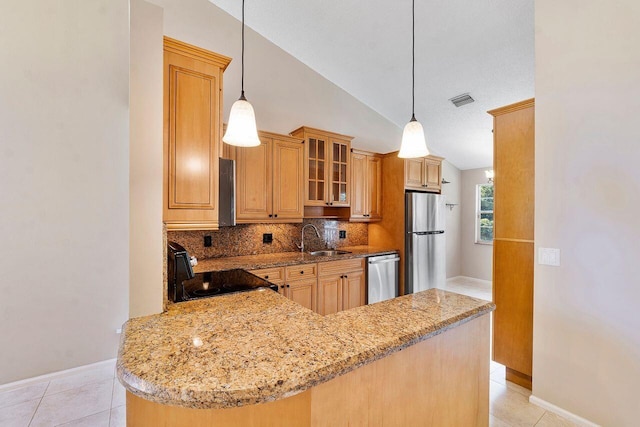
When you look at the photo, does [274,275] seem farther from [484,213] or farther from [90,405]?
[484,213]

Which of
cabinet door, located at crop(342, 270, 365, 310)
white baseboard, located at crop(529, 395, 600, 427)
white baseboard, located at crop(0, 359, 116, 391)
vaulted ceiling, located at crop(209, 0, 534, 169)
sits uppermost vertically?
vaulted ceiling, located at crop(209, 0, 534, 169)

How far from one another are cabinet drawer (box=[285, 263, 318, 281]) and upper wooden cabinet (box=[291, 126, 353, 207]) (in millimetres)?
849

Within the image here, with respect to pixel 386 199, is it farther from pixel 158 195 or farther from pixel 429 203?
pixel 158 195

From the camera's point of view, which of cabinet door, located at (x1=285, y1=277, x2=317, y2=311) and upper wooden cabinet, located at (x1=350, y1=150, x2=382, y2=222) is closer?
cabinet door, located at (x1=285, y1=277, x2=317, y2=311)

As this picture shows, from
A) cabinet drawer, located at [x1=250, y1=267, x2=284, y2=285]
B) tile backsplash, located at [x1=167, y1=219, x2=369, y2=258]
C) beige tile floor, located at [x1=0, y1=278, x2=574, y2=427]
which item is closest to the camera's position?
beige tile floor, located at [x1=0, y1=278, x2=574, y2=427]

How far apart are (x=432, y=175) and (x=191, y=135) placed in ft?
12.2

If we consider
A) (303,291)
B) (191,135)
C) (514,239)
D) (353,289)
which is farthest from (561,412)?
(191,135)

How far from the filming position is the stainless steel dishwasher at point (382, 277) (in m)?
3.61

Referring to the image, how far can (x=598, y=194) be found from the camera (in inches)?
67.6

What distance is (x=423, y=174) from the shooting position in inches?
166

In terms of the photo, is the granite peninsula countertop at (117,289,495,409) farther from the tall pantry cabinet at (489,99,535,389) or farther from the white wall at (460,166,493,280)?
the white wall at (460,166,493,280)

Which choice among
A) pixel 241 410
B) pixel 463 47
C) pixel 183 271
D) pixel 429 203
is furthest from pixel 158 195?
pixel 429 203

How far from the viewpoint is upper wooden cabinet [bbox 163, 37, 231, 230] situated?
64.0 inches

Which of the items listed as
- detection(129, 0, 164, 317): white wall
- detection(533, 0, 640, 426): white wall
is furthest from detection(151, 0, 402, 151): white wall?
detection(533, 0, 640, 426): white wall
